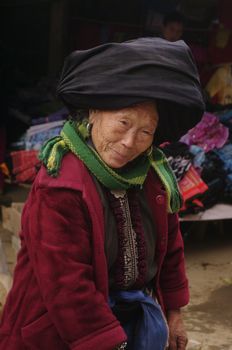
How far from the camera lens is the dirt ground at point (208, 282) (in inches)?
141

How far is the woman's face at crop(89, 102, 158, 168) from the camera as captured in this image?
1477 mm

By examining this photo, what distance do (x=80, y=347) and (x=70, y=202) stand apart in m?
0.38

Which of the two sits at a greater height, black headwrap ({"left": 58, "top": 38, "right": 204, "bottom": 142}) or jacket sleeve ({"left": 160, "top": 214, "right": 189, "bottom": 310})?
black headwrap ({"left": 58, "top": 38, "right": 204, "bottom": 142})

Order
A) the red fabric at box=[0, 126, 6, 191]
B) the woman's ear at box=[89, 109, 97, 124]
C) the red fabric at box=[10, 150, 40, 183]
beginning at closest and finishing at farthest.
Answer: the woman's ear at box=[89, 109, 97, 124] < the red fabric at box=[10, 150, 40, 183] < the red fabric at box=[0, 126, 6, 191]

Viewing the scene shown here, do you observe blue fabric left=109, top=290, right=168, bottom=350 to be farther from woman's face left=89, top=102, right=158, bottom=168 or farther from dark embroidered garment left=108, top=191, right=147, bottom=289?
woman's face left=89, top=102, right=158, bottom=168

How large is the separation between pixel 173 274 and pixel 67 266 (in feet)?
1.73

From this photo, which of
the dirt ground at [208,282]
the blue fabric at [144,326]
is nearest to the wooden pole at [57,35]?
the dirt ground at [208,282]

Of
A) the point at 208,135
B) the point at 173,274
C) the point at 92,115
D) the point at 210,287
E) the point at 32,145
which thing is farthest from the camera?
the point at 32,145

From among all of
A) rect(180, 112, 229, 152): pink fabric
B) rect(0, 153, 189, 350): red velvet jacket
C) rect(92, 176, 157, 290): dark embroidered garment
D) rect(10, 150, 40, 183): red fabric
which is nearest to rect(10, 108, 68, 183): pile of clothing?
rect(10, 150, 40, 183): red fabric

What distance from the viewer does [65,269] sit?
1.41 metres

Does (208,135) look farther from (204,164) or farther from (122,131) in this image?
(122,131)

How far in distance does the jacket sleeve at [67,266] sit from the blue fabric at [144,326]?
0.50 ft

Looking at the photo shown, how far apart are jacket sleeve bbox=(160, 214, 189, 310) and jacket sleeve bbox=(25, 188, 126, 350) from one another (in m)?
0.42

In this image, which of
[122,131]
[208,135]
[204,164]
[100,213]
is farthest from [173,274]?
[208,135]
